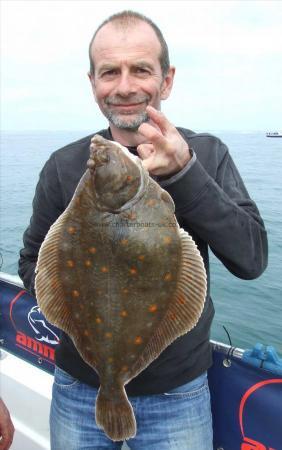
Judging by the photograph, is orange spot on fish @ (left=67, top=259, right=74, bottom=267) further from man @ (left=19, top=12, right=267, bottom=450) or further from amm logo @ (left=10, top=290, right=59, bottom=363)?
amm logo @ (left=10, top=290, right=59, bottom=363)

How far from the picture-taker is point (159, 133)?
1.88 meters

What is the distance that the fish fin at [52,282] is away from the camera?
1970 mm

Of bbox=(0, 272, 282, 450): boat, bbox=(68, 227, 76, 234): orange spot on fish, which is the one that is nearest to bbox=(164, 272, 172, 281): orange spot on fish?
bbox=(68, 227, 76, 234): orange spot on fish

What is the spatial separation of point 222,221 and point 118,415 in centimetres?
103

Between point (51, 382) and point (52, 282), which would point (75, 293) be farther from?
point (51, 382)

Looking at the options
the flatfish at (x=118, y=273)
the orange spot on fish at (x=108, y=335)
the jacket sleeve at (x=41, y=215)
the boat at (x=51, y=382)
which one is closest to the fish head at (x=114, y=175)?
the flatfish at (x=118, y=273)

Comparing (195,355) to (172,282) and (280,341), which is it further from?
(280,341)

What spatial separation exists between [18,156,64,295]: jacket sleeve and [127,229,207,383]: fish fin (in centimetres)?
91

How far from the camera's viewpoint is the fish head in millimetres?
1850

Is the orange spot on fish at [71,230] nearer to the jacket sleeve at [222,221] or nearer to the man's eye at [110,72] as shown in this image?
the jacket sleeve at [222,221]

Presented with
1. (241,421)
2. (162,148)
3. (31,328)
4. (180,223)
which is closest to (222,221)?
(180,223)

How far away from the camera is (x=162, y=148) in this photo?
6.23 feet

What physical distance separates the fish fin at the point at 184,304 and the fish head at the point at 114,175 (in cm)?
29

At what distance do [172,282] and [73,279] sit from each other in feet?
1.43
